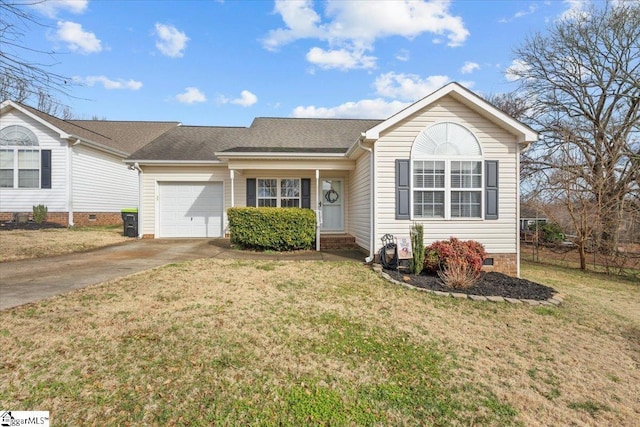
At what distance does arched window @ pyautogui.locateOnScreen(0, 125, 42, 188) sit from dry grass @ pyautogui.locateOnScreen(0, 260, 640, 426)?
12.2 metres

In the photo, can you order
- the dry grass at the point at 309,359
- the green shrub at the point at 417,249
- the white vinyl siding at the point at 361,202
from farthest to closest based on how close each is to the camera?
the white vinyl siding at the point at 361,202
the green shrub at the point at 417,249
the dry grass at the point at 309,359

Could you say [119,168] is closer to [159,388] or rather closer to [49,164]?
[49,164]

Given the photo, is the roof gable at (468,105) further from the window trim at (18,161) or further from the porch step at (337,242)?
the window trim at (18,161)

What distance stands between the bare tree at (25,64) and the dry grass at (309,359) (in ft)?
10.4

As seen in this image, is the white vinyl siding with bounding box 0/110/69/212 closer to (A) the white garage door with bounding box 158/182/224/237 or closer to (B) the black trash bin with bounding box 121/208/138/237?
(B) the black trash bin with bounding box 121/208/138/237

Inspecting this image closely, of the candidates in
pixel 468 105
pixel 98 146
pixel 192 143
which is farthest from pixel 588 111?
pixel 98 146

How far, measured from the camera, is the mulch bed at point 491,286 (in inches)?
237

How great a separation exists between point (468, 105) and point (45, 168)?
16.7 metres

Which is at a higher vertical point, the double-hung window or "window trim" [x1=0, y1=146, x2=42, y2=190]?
"window trim" [x1=0, y1=146, x2=42, y2=190]

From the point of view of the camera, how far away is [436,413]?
255 cm

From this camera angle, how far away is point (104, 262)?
7461 mm

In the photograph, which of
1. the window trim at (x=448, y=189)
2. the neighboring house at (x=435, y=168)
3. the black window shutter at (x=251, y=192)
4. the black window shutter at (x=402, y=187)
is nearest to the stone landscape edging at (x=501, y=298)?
the neighboring house at (x=435, y=168)

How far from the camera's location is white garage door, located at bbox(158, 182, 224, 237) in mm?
12267

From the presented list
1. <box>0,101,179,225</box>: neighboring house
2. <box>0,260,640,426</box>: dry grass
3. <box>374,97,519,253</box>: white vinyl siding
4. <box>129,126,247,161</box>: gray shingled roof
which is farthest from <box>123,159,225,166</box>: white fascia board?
<box>0,260,640,426</box>: dry grass
